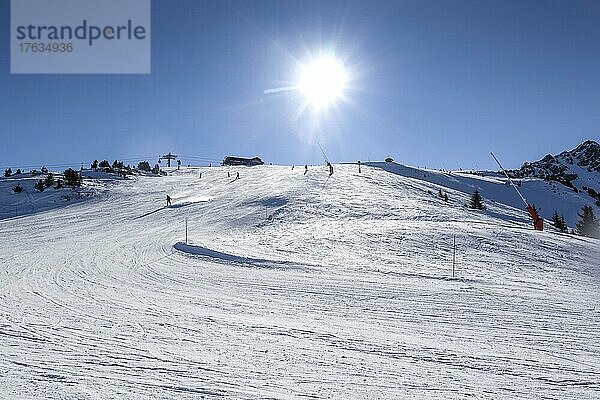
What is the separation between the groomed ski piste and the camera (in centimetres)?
577

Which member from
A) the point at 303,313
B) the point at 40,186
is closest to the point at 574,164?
the point at 40,186

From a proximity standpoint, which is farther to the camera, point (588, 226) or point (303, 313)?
point (588, 226)

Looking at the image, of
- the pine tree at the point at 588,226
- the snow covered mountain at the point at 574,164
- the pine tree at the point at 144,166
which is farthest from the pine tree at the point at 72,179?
the snow covered mountain at the point at 574,164

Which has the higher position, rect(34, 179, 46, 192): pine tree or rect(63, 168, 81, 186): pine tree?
rect(63, 168, 81, 186): pine tree

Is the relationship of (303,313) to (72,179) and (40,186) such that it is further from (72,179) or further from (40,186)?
(72,179)

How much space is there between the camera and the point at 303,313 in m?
8.88

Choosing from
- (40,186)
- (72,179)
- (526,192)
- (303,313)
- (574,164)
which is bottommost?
(303,313)

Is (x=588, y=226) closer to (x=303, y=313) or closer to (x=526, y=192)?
(x=526, y=192)

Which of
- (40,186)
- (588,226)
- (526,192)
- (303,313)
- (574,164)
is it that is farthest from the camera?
(574,164)

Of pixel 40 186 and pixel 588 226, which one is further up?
pixel 40 186

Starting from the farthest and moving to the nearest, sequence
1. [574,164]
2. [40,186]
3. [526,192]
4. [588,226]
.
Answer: [574,164]
[526,192]
[40,186]
[588,226]

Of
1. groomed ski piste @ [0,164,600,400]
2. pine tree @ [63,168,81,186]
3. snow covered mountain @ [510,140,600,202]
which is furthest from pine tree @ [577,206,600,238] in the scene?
snow covered mountain @ [510,140,600,202]

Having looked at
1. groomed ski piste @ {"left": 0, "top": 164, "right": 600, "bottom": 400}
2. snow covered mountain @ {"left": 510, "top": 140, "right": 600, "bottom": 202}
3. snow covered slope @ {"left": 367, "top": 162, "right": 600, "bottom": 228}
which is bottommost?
groomed ski piste @ {"left": 0, "top": 164, "right": 600, "bottom": 400}

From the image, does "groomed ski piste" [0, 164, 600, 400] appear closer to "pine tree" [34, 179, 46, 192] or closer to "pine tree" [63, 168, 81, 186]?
"pine tree" [34, 179, 46, 192]
